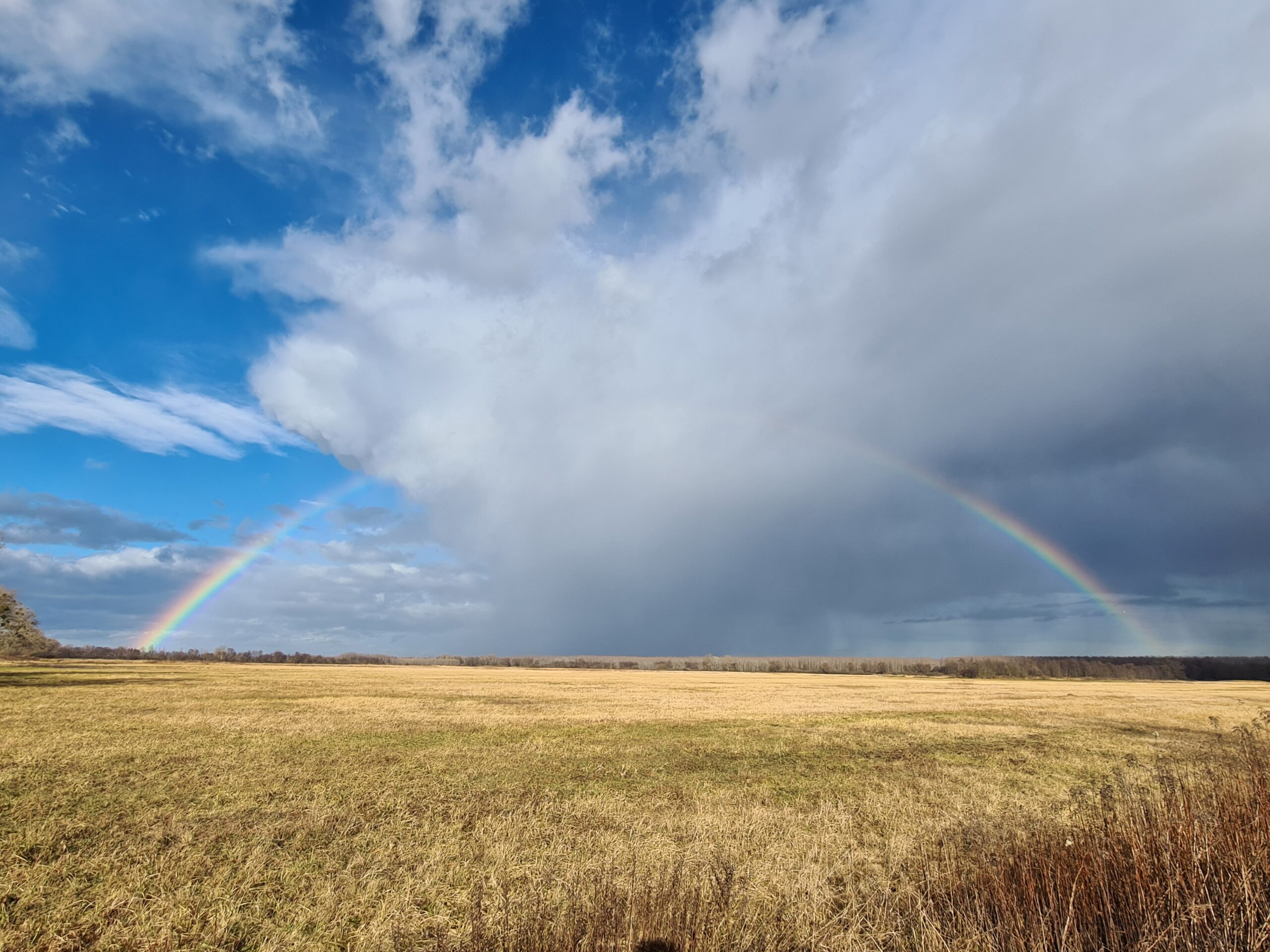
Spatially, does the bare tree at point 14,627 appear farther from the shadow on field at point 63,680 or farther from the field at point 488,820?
the field at point 488,820

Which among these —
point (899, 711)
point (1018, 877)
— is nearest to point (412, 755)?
point (1018, 877)

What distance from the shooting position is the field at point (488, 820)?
7.84 meters

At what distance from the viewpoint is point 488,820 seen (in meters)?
13.3

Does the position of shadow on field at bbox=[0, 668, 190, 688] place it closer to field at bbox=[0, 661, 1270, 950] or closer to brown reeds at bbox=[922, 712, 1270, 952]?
field at bbox=[0, 661, 1270, 950]

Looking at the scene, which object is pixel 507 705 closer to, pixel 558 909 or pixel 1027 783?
pixel 1027 783

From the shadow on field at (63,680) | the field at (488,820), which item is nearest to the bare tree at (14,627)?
the shadow on field at (63,680)

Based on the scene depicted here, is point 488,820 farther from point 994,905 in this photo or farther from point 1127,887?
point 1127,887

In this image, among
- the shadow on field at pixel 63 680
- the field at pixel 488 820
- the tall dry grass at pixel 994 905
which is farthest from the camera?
the shadow on field at pixel 63 680

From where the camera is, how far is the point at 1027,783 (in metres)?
18.3

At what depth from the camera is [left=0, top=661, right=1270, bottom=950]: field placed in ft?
25.7

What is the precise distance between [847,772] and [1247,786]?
10356mm

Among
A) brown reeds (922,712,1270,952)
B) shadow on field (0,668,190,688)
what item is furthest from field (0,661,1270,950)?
shadow on field (0,668,190,688)

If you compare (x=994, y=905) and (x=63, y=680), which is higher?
(x=994, y=905)

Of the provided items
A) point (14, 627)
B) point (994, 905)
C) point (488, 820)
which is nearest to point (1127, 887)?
point (994, 905)
